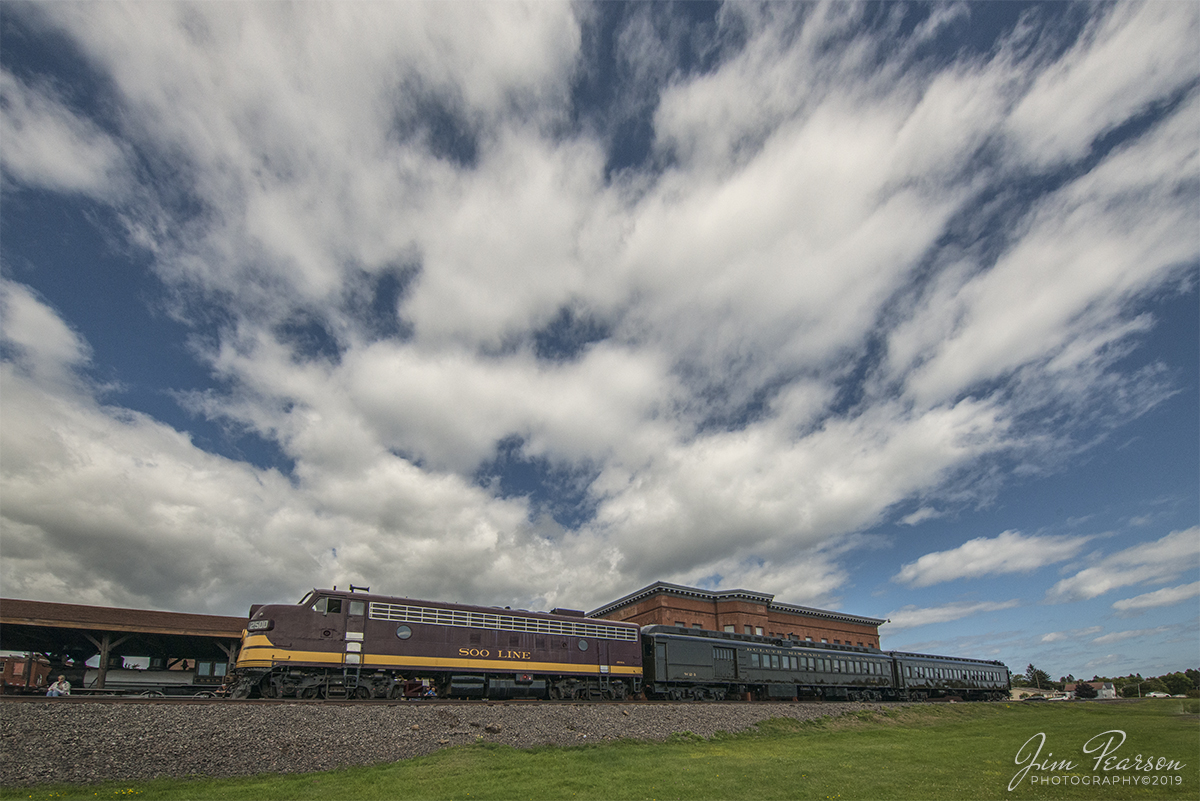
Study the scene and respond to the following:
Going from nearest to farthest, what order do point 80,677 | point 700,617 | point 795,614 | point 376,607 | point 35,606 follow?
point 376,607 < point 35,606 < point 80,677 < point 700,617 < point 795,614

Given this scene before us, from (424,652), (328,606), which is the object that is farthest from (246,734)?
(424,652)

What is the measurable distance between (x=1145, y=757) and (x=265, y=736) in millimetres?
32392

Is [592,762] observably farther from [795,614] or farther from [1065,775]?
[795,614]

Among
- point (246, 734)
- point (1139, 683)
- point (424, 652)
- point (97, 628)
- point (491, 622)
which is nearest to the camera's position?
point (246, 734)

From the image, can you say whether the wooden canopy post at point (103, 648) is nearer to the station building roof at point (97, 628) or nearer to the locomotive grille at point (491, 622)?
the station building roof at point (97, 628)

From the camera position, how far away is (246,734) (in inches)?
627

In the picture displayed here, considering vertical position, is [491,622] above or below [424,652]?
above

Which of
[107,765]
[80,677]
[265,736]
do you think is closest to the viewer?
[107,765]

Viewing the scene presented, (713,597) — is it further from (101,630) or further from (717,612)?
(101,630)

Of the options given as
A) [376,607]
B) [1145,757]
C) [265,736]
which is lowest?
[1145,757]

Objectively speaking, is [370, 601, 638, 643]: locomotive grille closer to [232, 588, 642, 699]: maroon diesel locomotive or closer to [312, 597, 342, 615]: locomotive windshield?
[232, 588, 642, 699]: maroon diesel locomotive

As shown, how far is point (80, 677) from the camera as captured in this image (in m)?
38.8

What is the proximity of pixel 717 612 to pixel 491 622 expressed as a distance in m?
46.5

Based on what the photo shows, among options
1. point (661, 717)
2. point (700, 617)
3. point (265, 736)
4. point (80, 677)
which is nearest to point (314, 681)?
point (265, 736)
